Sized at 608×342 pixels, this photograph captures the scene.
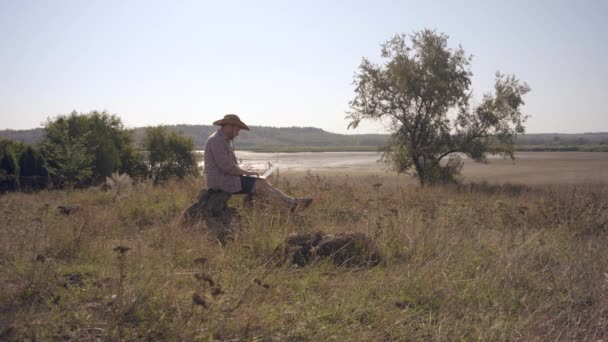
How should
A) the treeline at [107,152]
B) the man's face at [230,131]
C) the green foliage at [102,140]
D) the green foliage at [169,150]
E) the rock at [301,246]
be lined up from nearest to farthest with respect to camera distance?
1. the rock at [301,246]
2. the man's face at [230,131]
3. the treeline at [107,152]
4. the green foliage at [102,140]
5. the green foliage at [169,150]

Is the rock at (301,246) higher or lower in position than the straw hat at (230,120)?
lower

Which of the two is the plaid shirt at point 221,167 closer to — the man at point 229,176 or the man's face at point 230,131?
the man at point 229,176

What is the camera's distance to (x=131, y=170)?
97.7 feet

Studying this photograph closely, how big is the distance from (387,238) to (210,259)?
7.12 ft

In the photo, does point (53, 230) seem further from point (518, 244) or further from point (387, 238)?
point (518, 244)

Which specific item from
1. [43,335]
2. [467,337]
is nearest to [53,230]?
[43,335]

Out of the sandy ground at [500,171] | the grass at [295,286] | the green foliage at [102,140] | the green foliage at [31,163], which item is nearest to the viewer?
the grass at [295,286]

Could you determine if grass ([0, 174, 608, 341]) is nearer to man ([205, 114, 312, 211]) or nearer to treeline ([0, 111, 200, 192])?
man ([205, 114, 312, 211])

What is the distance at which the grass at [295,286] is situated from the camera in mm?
3217

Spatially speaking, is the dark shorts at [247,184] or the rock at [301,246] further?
the dark shorts at [247,184]

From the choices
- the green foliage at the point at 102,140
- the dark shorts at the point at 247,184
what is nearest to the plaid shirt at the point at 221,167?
the dark shorts at the point at 247,184

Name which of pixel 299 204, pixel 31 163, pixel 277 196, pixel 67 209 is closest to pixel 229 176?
pixel 277 196

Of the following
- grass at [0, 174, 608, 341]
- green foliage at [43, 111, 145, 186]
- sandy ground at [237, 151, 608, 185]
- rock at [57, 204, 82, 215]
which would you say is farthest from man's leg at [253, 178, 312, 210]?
green foliage at [43, 111, 145, 186]

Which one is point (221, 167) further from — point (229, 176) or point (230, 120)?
point (230, 120)
